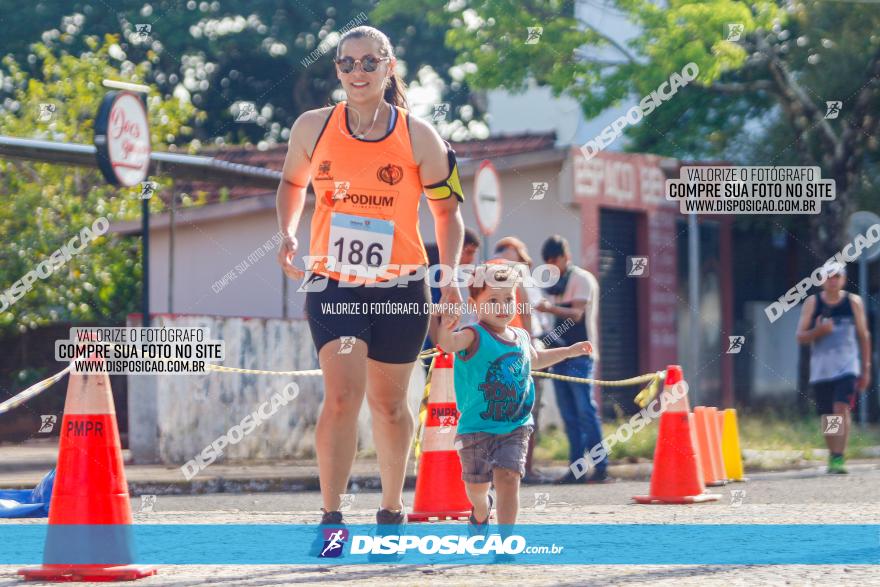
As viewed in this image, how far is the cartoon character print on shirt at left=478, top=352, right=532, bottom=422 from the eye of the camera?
6.25m

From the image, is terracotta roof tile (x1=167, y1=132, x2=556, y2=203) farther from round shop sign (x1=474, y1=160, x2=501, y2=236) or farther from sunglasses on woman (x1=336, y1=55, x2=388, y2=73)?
sunglasses on woman (x1=336, y1=55, x2=388, y2=73)

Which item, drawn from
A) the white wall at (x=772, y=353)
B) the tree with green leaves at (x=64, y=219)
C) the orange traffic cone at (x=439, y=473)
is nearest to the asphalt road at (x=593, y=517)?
the orange traffic cone at (x=439, y=473)

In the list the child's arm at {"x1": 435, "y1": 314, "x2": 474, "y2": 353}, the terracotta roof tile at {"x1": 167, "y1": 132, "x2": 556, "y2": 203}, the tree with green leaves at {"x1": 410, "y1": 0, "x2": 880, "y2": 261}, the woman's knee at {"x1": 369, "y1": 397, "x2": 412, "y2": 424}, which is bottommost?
the woman's knee at {"x1": 369, "y1": 397, "x2": 412, "y2": 424}

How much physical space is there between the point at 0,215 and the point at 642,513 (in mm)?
12098

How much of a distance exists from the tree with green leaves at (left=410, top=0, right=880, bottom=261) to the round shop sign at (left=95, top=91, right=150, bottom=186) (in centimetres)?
750

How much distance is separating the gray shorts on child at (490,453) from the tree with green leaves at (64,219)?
1100cm

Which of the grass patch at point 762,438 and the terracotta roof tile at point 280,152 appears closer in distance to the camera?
the grass patch at point 762,438

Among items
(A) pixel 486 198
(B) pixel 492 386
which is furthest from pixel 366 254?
(A) pixel 486 198

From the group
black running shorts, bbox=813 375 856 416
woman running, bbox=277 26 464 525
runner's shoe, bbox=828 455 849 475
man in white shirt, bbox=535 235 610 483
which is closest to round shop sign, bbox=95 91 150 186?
man in white shirt, bbox=535 235 610 483

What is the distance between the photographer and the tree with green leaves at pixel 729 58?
19.3m

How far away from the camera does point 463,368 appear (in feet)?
20.8

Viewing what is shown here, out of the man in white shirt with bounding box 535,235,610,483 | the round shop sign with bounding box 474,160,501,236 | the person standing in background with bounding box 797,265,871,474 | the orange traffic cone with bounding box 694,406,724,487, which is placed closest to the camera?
the orange traffic cone with bounding box 694,406,724,487

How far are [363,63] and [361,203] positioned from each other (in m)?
0.56

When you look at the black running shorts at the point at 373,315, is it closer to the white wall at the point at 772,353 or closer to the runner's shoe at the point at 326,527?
the runner's shoe at the point at 326,527
